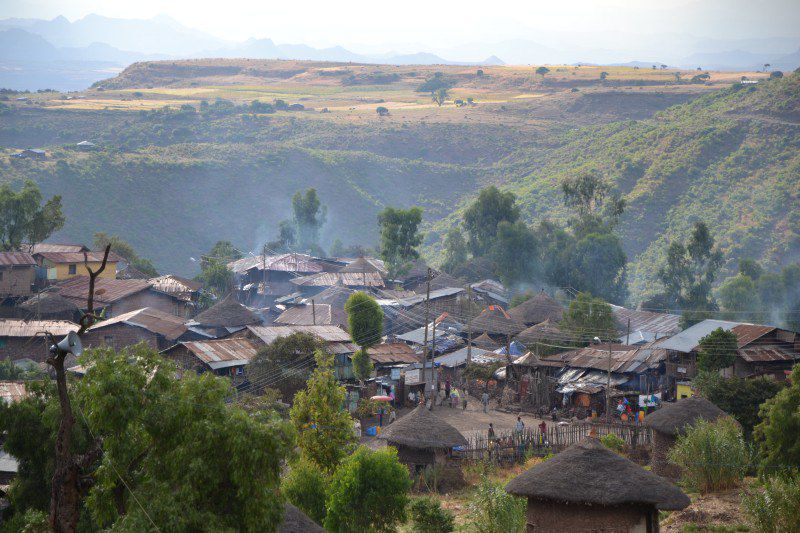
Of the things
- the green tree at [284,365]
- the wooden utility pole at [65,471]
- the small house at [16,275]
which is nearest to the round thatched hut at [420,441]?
the green tree at [284,365]

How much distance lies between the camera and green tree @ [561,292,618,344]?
147ft

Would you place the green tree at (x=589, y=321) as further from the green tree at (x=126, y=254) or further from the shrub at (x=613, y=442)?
the green tree at (x=126, y=254)

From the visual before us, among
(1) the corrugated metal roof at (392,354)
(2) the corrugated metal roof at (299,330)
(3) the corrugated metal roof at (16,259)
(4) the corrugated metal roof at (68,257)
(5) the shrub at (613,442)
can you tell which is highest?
(3) the corrugated metal roof at (16,259)

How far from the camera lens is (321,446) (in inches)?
805

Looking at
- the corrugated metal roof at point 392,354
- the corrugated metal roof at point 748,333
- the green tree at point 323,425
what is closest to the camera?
the green tree at point 323,425

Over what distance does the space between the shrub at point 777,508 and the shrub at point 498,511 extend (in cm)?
396

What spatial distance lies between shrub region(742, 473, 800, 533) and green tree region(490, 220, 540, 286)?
1988 inches

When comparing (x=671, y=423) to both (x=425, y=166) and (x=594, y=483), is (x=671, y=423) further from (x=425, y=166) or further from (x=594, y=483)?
(x=425, y=166)

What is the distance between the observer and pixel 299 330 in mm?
39000

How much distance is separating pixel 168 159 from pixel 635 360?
68261 mm

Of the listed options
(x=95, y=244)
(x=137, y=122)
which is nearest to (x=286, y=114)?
(x=137, y=122)

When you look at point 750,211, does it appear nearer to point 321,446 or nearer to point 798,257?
point 798,257

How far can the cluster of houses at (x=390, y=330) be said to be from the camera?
3581 cm

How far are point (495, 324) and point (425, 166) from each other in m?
62.5
